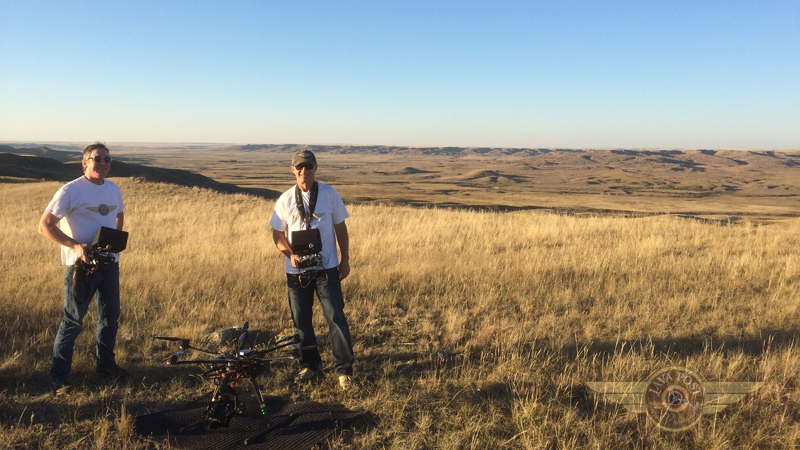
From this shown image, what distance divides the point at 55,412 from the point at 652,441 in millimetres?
4517

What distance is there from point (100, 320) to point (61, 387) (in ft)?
1.97

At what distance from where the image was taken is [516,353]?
4.25 metres

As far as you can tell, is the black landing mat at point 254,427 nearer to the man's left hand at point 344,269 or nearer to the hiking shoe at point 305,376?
the hiking shoe at point 305,376

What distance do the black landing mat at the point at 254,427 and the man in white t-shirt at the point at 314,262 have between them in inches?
16.5

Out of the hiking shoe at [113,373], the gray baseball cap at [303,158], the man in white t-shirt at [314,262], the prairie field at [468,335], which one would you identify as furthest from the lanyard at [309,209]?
the hiking shoe at [113,373]

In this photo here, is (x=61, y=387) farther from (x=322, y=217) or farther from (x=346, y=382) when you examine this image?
(x=322, y=217)

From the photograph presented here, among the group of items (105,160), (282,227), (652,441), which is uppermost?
(105,160)

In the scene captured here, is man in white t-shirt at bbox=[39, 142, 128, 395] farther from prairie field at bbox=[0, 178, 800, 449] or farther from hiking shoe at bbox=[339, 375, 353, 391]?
hiking shoe at bbox=[339, 375, 353, 391]

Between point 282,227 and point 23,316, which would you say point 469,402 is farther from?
point 23,316

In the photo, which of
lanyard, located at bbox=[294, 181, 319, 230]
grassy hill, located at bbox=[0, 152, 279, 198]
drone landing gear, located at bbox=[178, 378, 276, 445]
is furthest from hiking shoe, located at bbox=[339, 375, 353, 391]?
grassy hill, located at bbox=[0, 152, 279, 198]

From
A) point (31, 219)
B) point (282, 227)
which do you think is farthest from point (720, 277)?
point (31, 219)

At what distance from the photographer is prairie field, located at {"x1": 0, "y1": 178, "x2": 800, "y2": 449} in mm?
3260

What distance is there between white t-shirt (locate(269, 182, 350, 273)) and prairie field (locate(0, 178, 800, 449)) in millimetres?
1167

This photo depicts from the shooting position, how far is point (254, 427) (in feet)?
11.1
